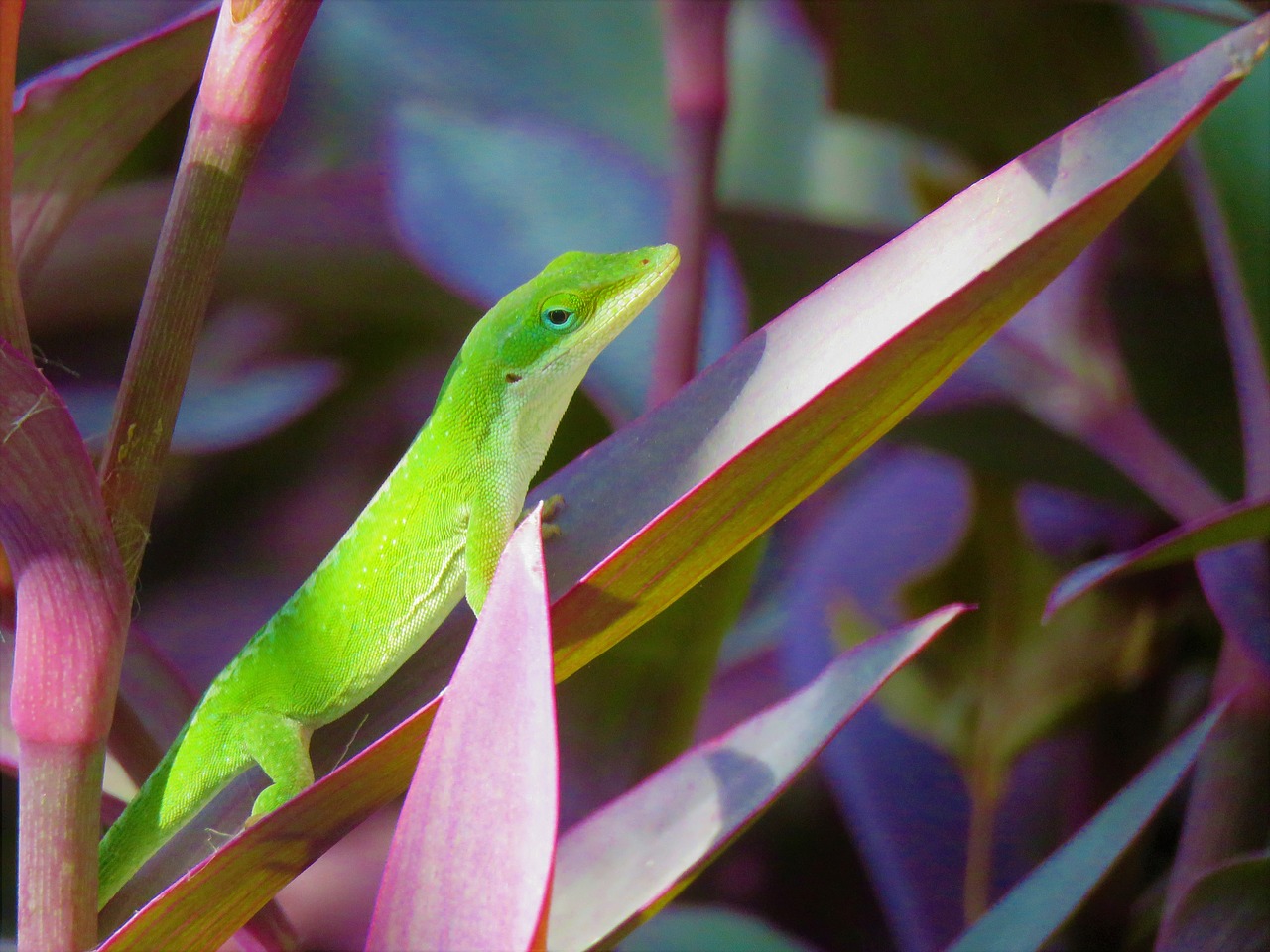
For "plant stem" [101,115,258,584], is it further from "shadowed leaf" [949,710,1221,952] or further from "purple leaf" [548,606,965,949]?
"shadowed leaf" [949,710,1221,952]

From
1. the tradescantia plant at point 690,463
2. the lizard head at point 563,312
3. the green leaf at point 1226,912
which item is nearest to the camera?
the tradescantia plant at point 690,463

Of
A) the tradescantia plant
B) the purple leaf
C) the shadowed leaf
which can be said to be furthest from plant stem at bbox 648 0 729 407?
the shadowed leaf

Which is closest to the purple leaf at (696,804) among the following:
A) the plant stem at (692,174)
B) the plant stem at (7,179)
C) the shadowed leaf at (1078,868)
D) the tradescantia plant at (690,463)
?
the tradescantia plant at (690,463)

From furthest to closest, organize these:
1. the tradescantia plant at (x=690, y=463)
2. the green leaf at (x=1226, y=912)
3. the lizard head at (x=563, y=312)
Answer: the lizard head at (x=563, y=312), the green leaf at (x=1226, y=912), the tradescantia plant at (x=690, y=463)

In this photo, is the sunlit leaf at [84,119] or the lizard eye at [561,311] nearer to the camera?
the sunlit leaf at [84,119]

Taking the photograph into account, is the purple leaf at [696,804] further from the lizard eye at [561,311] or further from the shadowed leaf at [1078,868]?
the lizard eye at [561,311]

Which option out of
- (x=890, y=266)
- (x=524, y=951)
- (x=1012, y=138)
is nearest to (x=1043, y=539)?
(x=1012, y=138)

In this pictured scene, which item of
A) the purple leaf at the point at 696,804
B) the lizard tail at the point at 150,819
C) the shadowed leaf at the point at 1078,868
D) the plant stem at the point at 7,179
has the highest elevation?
the plant stem at the point at 7,179

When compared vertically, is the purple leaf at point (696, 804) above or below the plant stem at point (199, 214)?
below

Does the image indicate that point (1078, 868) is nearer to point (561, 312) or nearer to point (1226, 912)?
point (1226, 912)

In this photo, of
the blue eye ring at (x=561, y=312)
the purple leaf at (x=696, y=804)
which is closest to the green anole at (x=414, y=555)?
the blue eye ring at (x=561, y=312)
